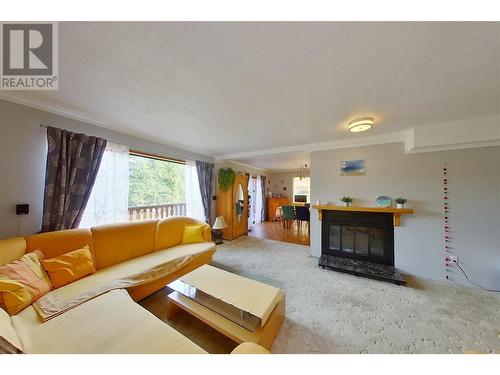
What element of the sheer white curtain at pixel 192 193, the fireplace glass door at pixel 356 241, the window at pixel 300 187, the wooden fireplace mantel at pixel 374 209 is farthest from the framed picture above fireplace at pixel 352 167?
the window at pixel 300 187

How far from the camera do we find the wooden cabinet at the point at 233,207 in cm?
432

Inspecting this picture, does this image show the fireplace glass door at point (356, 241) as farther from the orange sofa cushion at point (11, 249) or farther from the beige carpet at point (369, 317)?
the orange sofa cushion at point (11, 249)

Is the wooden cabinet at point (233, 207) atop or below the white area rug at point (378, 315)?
atop

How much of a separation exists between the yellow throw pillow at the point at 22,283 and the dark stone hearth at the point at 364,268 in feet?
10.5

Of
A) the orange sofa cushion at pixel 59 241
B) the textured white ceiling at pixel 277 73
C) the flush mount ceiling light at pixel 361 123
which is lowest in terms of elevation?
the orange sofa cushion at pixel 59 241

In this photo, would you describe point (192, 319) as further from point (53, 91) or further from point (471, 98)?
point (471, 98)

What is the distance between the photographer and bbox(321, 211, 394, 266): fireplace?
106 inches

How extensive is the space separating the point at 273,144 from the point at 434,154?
7.95ft

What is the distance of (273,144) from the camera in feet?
10.7

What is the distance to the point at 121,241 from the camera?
2.12 meters

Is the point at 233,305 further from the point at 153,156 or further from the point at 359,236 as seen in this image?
the point at 153,156

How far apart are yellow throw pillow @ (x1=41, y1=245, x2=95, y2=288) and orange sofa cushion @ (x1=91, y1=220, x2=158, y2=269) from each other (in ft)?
0.54

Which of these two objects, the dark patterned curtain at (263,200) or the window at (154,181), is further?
the dark patterned curtain at (263,200)

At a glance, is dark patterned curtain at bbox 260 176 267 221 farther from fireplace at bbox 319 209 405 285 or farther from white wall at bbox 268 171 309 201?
fireplace at bbox 319 209 405 285
